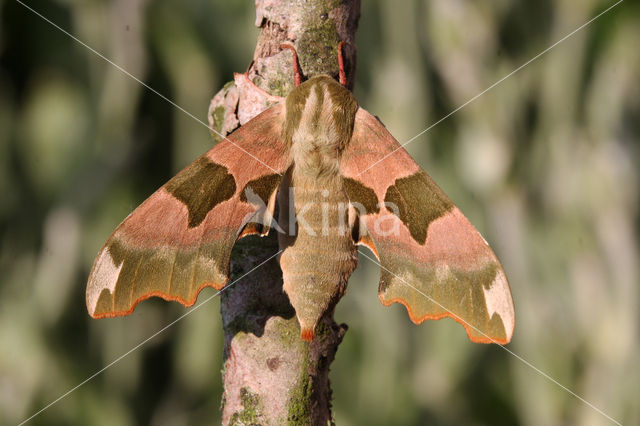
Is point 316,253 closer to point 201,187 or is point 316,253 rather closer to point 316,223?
point 316,223

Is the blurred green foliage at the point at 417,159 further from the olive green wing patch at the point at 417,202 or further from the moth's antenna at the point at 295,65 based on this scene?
the moth's antenna at the point at 295,65

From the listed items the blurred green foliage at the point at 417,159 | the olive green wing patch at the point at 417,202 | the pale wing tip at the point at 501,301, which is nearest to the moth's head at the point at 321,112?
the olive green wing patch at the point at 417,202

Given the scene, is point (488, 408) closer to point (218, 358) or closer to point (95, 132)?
point (218, 358)

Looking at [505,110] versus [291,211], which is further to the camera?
[505,110]

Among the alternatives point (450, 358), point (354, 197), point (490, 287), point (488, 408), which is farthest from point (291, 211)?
point (488, 408)

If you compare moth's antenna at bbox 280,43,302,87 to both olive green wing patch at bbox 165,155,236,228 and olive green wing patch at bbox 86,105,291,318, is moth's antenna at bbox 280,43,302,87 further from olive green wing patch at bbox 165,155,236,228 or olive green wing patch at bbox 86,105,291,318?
olive green wing patch at bbox 165,155,236,228
